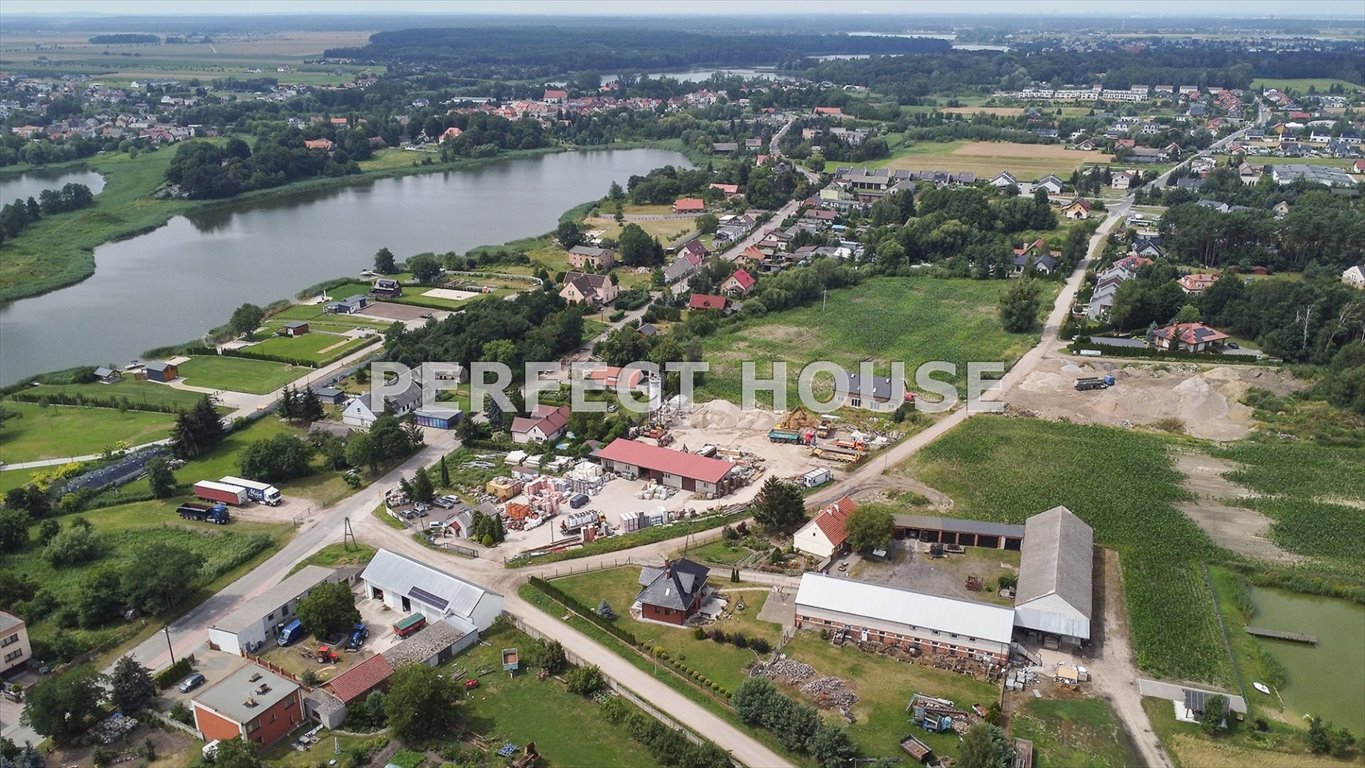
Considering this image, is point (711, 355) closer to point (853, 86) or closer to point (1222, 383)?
point (1222, 383)

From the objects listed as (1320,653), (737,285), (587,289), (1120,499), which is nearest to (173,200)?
(587,289)

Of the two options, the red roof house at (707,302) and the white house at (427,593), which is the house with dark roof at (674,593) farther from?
the red roof house at (707,302)

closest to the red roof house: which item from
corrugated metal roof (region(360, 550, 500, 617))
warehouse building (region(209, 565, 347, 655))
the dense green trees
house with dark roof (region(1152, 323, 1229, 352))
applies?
house with dark roof (region(1152, 323, 1229, 352))

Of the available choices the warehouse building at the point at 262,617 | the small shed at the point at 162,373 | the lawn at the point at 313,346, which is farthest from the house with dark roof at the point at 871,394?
the small shed at the point at 162,373

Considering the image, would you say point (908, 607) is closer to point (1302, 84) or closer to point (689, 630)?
point (689, 630)

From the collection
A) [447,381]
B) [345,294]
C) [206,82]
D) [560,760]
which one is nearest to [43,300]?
[345,294]
